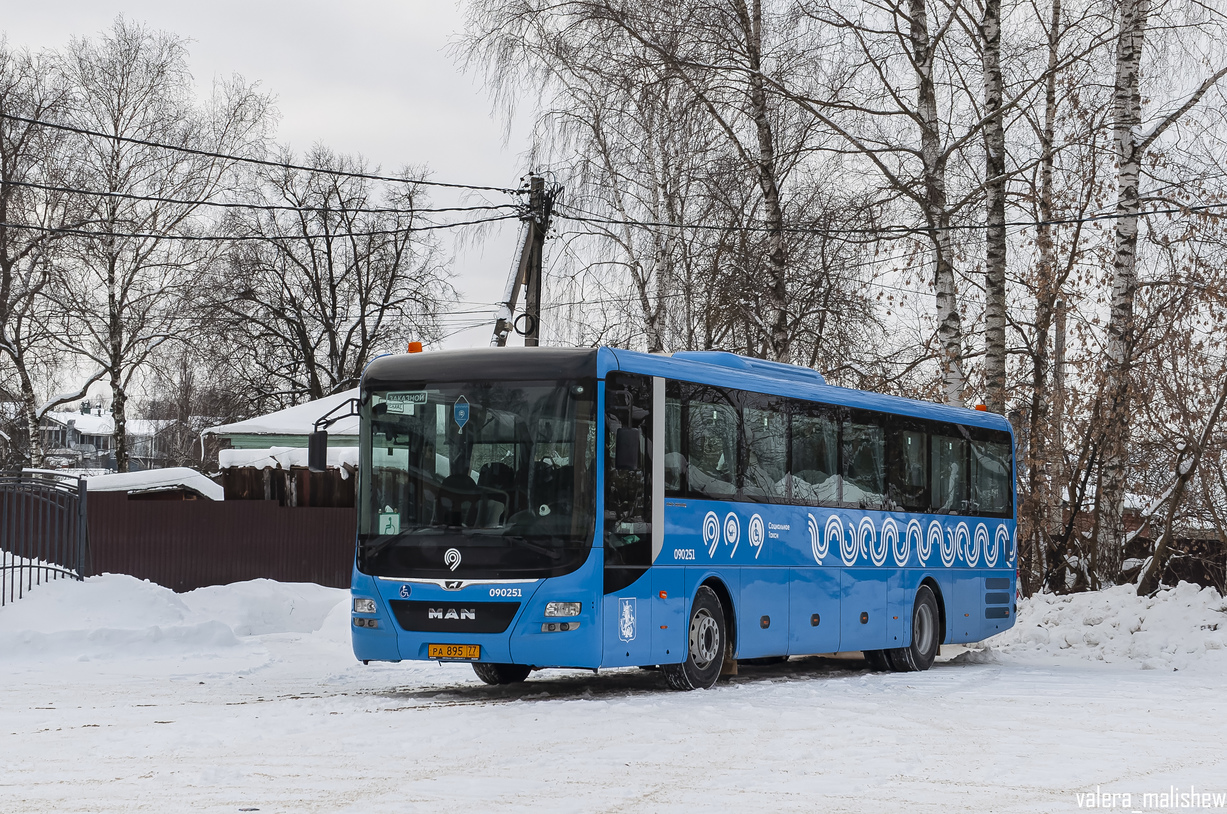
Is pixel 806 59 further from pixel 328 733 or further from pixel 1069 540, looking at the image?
pixel 328 733

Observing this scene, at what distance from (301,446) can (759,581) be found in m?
28.8

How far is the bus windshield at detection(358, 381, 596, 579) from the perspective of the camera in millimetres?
12672

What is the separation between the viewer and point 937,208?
71.1ft

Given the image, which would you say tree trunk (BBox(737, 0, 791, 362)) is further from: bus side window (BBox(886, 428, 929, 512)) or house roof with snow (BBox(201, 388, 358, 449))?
house roof with snow (BBox(201, 388, 358, 449))

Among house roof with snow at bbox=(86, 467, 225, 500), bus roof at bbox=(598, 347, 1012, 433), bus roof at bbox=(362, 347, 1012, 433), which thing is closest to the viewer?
bus roof at bbox=(362, 347, 1012, 433)

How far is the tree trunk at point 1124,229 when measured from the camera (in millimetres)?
20656

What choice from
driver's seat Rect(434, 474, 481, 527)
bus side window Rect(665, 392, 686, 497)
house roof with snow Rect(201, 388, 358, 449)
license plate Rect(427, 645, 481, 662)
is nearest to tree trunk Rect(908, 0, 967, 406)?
bus side window Rect(665, 392, 686, 497)

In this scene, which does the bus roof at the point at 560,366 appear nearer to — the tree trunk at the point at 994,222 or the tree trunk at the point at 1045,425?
the tree trunk at the point at 994,222

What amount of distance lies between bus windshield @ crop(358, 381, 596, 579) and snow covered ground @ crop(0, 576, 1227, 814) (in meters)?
1.22

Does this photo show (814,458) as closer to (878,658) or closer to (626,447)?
(878,658)

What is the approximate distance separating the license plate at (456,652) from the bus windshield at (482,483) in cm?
61

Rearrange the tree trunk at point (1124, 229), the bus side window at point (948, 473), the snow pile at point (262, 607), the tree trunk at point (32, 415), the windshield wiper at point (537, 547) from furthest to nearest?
the tree trunk at point (32, 415), the snow pile at point (262, 607), the tree trunk at point (1124, 229), the bus side window at point (948, 473), the windshield wiper at point (537, 547)

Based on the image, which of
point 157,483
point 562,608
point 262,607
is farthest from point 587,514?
point 157,483

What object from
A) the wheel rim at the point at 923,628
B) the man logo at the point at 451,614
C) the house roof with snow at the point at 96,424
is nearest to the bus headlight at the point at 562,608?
A: the man logo at the point at 451,614
